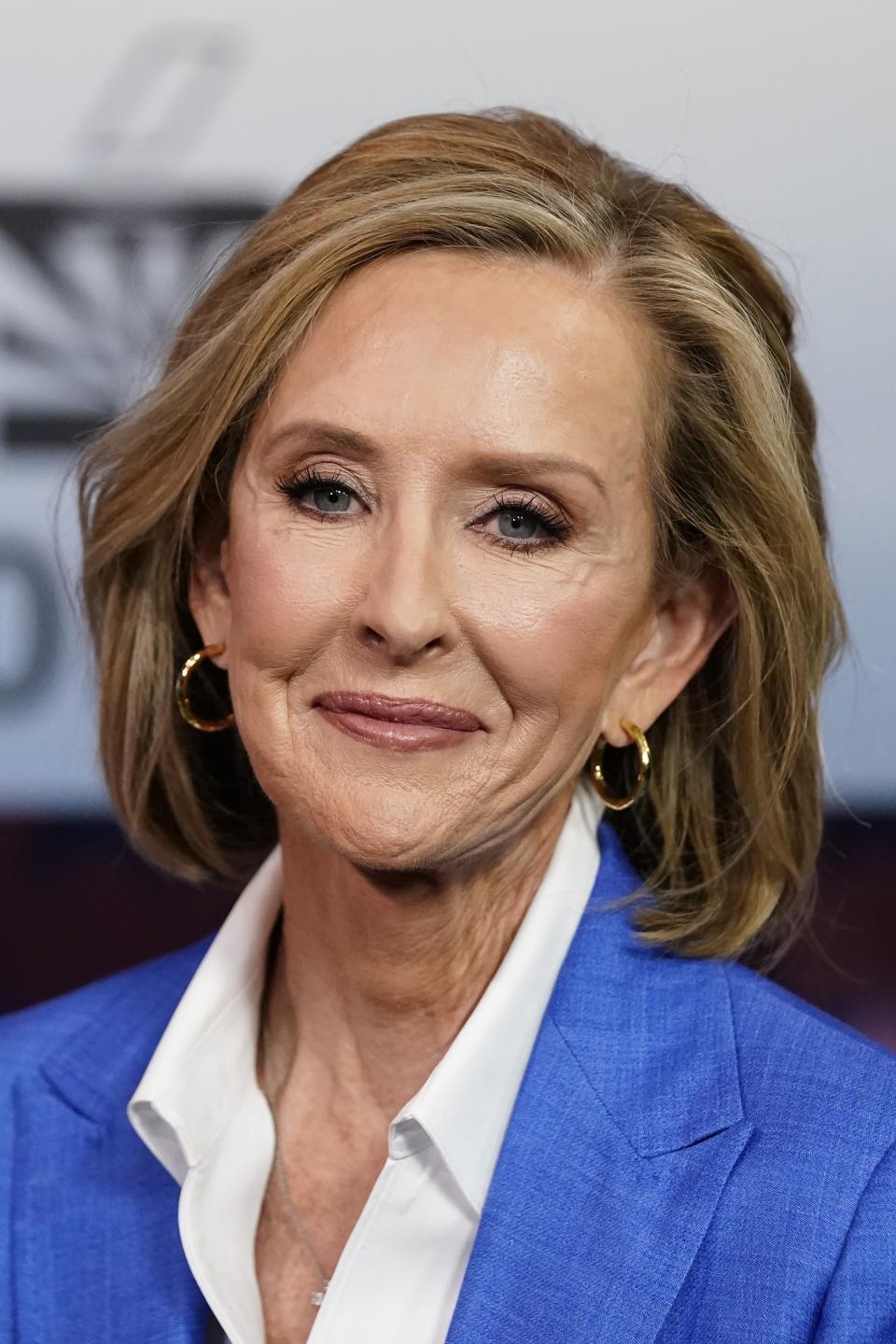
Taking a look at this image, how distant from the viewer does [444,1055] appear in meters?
2.09

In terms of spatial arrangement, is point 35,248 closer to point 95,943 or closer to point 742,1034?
point 95,943

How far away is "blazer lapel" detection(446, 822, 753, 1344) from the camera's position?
1.89 m

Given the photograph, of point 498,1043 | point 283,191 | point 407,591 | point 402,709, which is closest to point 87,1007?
point 498,1043

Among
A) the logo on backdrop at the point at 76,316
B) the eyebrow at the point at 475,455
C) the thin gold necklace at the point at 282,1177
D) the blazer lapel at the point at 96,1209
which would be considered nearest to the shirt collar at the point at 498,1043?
the thin gold necklace at the point at 282,1177

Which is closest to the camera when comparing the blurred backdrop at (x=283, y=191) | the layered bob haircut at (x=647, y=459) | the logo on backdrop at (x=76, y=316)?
the layered bob haircut at (x=647, y=459)

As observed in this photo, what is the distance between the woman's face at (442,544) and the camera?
6.37 ft

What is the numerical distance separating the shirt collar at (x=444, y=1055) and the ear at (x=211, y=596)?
30cm

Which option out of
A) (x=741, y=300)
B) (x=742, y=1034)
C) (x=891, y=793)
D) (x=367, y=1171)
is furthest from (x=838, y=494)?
(x=367, y=1171)

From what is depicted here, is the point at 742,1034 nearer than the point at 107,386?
Yes

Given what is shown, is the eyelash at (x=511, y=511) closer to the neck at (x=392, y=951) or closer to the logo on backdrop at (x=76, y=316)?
the neck at (x=392, y=951)

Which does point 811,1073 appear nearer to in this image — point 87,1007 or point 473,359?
point 473,359

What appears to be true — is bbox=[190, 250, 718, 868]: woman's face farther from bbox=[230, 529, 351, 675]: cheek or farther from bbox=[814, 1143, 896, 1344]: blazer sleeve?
bbox=[814, 1143, 896, 1344]: blazer sleeve

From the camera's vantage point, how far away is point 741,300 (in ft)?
7.25

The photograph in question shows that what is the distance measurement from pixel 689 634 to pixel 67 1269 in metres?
1.00
